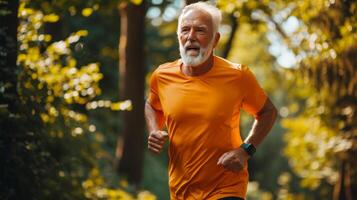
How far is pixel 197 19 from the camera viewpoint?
5.38m

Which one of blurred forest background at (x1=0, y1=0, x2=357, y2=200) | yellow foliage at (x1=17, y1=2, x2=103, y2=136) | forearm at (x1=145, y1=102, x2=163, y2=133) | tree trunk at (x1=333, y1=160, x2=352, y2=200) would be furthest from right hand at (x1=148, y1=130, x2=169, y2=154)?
tree trunk at (x1=333, y1=160, x2=352, y2=200)

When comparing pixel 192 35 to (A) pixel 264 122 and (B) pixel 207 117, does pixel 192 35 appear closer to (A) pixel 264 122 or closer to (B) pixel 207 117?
(B) pixel 207 117

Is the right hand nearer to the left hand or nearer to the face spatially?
the left hand

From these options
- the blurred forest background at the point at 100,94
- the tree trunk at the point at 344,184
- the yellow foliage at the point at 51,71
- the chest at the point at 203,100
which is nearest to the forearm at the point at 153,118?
the chest at the point at 203,100

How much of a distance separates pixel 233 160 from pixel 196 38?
883 millimetres

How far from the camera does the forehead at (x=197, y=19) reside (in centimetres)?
537

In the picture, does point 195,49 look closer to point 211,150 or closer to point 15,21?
point 211,150

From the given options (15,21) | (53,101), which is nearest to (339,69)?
(53,101)

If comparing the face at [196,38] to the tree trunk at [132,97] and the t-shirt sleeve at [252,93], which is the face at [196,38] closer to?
the t-shirt sleeve at [252,93]

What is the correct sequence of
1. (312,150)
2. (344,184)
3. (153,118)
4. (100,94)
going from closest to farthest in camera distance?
(153,118) < (100,94) < (344,184) < (312,150)

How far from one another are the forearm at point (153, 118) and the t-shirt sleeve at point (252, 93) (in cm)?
70

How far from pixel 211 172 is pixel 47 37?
4100mm

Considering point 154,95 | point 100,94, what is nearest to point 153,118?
point 154,95

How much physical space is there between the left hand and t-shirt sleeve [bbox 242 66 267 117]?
39 cm
